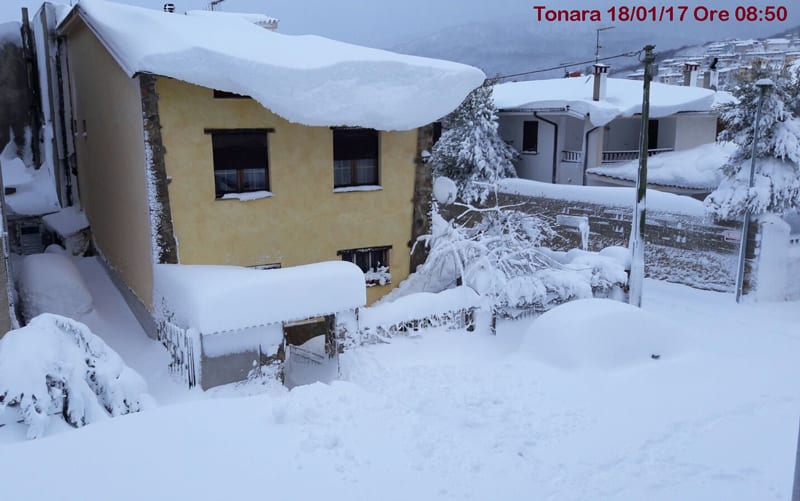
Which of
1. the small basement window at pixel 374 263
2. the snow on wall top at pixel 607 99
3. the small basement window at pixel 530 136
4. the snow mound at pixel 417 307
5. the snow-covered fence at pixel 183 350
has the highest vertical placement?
the snow on wall top at pixel 607 99

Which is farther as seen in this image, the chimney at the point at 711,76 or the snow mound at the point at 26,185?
the chimney at the point at 711,76

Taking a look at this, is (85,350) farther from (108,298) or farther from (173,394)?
(108,298)

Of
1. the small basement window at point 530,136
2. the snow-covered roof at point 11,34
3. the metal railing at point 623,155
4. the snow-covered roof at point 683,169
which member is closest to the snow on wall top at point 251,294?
the snow-covered roof at point 11,34

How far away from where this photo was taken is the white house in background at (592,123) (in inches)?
950

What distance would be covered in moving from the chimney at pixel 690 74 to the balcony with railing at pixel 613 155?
6.02 metres

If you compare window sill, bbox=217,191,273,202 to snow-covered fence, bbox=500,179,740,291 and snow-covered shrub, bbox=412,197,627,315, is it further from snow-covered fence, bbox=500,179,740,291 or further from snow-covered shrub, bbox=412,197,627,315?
snow-covered fence, bbox=500,179,740,291

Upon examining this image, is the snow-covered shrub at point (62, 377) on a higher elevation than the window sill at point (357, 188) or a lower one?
lower

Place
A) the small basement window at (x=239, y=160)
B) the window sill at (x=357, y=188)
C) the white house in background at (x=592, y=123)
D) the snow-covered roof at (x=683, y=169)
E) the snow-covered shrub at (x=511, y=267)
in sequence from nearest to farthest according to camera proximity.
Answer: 1. the snow-covered shrub at (x=511, y=267)
2. the small basement window at (x=239, y=160)
3. the window sill at (x=357, y=188)
4. the snow-covered roof at (x=683, y=169)
5. the white house in background at (x=592, y=123)

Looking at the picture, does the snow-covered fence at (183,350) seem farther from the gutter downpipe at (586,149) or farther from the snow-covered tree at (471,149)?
the gutter downpipe at (586,149)

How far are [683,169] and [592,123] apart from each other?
368 cm

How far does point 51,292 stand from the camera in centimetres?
1337

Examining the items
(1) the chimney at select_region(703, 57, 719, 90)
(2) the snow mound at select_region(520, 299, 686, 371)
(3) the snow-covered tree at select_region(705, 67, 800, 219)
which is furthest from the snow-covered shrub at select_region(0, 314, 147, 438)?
(1) the chimney at select_region(703, 57, 719, 90)

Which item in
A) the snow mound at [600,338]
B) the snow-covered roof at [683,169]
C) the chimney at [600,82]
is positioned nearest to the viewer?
the snow mound at [600,338]

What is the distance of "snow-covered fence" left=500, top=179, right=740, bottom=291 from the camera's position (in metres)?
15.4
